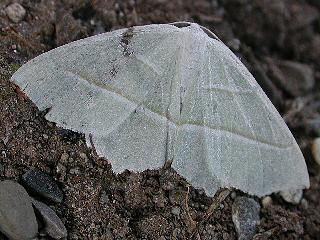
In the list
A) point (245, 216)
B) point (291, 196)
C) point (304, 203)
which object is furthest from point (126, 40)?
point (304, 203)

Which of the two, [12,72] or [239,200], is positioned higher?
[12,72]

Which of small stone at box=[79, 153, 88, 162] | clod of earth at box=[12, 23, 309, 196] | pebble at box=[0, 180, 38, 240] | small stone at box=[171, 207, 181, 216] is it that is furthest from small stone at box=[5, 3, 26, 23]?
small stone at box=[171, 207, 181, 216]

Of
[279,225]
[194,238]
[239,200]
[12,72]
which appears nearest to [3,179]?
[12,72]

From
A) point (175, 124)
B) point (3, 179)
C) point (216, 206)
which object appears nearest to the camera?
point (3, 179)

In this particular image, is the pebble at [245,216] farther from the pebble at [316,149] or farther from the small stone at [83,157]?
the small stone at [83,157]

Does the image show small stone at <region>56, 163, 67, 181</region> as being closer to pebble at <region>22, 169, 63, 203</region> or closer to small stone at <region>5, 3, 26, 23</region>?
pebble at <region>22, 169, 63, 203</region>

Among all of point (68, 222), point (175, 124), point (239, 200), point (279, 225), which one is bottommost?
point (279, 225)

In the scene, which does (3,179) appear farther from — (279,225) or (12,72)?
(279,225)
